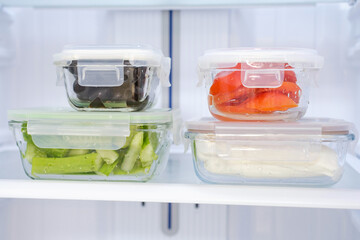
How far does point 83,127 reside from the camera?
28.8 inches

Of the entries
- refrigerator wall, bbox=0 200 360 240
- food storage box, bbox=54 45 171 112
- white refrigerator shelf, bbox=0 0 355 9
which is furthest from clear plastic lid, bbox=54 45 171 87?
refrigerator wall, bbox=0 200 360 240

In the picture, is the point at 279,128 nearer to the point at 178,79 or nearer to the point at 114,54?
the point at 114,54

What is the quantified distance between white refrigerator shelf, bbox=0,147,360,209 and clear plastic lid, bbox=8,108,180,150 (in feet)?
0.25

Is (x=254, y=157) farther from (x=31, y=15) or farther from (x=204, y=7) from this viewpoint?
(x=31, y=15)

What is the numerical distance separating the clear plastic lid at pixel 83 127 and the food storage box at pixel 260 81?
14 cm

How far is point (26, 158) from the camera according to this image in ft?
2.50

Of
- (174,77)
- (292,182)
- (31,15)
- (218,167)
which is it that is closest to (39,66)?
(31,15)

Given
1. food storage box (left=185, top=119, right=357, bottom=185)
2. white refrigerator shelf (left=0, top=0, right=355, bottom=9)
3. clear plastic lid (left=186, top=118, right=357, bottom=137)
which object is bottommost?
food storage box (left=185, top=119, right=357, bottom=185)

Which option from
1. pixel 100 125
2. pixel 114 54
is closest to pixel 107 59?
pixel 114 54

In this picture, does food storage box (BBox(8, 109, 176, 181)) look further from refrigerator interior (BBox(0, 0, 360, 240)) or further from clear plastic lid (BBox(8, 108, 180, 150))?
refrigerator interior (BBox(0, 0, 360, 240))

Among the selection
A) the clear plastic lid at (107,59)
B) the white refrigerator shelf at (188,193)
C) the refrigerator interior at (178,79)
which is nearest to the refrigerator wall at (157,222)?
the refrigerator interior at (178,79)

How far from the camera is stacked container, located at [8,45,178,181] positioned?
73 centimetres

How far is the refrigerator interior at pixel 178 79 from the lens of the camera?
3.46ft

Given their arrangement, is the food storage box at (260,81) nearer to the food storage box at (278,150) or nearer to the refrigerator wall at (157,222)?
the food storage box at (278,150)
